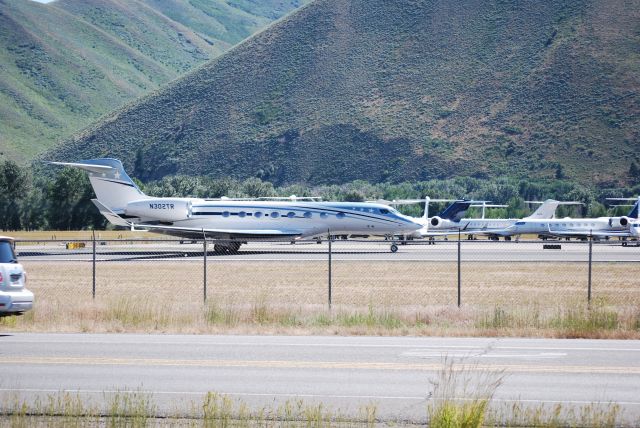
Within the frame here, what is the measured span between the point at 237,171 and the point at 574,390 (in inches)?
4447

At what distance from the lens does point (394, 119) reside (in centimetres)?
12125

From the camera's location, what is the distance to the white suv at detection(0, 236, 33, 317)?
16.1 meters

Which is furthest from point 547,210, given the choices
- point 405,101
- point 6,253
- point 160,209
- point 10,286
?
point 10,286

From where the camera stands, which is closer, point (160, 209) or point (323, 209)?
point (160, 209)

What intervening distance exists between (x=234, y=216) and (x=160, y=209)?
155 inches

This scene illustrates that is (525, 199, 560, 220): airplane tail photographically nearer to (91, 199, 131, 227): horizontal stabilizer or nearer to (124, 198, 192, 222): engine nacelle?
(124, 198, 192, 222): engine nacelle

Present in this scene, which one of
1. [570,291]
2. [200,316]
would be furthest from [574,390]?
[570,291]

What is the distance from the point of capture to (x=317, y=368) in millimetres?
13414

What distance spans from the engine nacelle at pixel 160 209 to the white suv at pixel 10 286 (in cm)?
3124

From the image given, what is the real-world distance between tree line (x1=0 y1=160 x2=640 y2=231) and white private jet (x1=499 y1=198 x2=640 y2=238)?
22760 mm

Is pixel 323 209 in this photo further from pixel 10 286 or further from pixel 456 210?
pixel 10 286

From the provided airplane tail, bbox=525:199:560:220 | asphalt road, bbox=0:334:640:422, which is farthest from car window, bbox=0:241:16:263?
airplane tail, bbox=525:199:560:220

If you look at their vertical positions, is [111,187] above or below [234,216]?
above

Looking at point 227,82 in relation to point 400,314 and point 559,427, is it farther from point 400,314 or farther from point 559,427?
point 559,427
